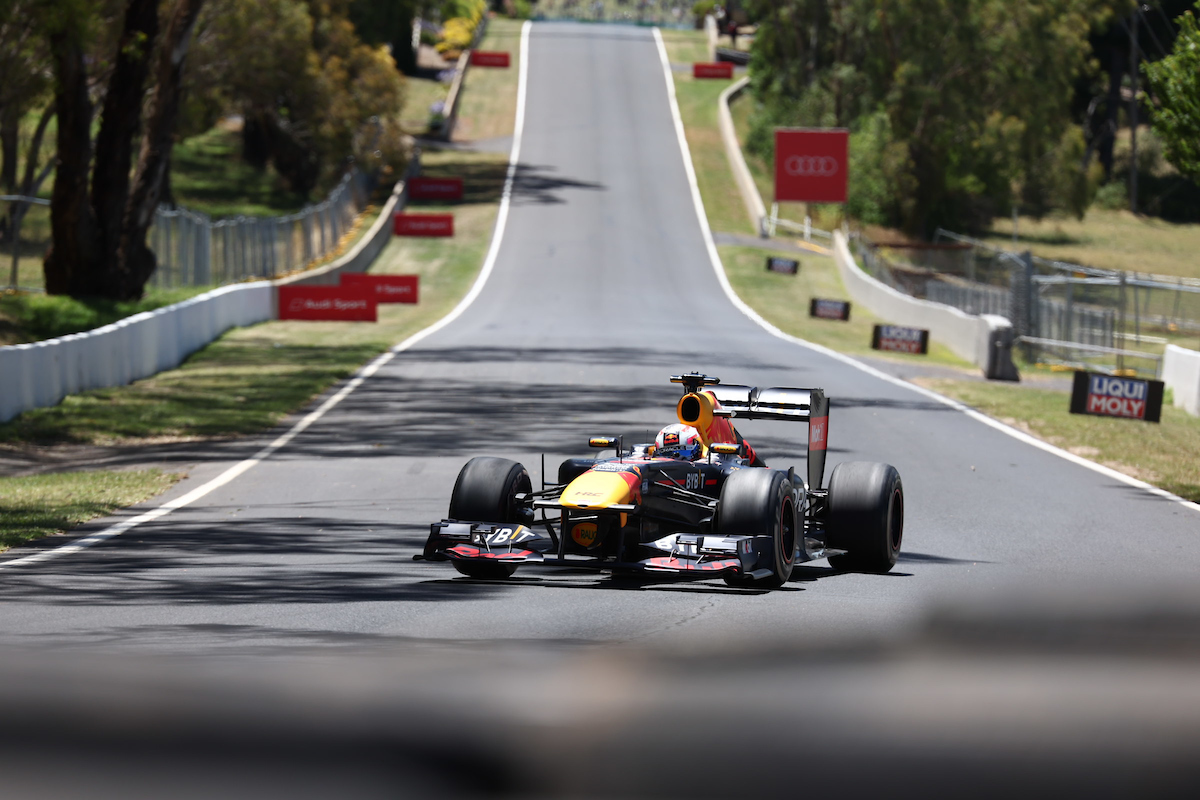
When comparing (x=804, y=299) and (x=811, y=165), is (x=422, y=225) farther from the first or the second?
(x=804, y=299)

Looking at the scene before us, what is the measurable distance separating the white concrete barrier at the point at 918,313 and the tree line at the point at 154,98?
18.5 m

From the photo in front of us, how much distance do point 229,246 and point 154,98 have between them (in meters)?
8.84

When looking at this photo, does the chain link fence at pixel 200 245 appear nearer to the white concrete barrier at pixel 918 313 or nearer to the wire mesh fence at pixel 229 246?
the wire mesh fence at pixel 229 246

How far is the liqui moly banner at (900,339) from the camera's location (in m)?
36.6

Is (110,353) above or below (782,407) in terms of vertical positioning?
below

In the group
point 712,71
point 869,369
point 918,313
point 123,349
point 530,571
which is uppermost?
point 712,71

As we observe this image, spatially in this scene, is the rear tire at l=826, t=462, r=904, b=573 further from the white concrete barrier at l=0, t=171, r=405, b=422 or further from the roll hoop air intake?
the white concrete barrier at l=0, t=171, r=405, b=422

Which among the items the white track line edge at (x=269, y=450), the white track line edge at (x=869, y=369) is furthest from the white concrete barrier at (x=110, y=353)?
the white track line edge at (x=869, y=369)

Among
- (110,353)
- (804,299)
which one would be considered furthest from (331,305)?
(804,299)

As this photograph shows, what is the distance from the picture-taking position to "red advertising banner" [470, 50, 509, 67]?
98.8 m

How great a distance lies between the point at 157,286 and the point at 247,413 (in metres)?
18.8

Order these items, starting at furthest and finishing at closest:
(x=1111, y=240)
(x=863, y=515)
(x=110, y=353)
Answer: (x=1111, y=240) < (x=110, y=353) < (x=863, y=515)

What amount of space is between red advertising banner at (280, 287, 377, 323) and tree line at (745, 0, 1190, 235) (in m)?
37.7

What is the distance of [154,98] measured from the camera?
1303 inches
